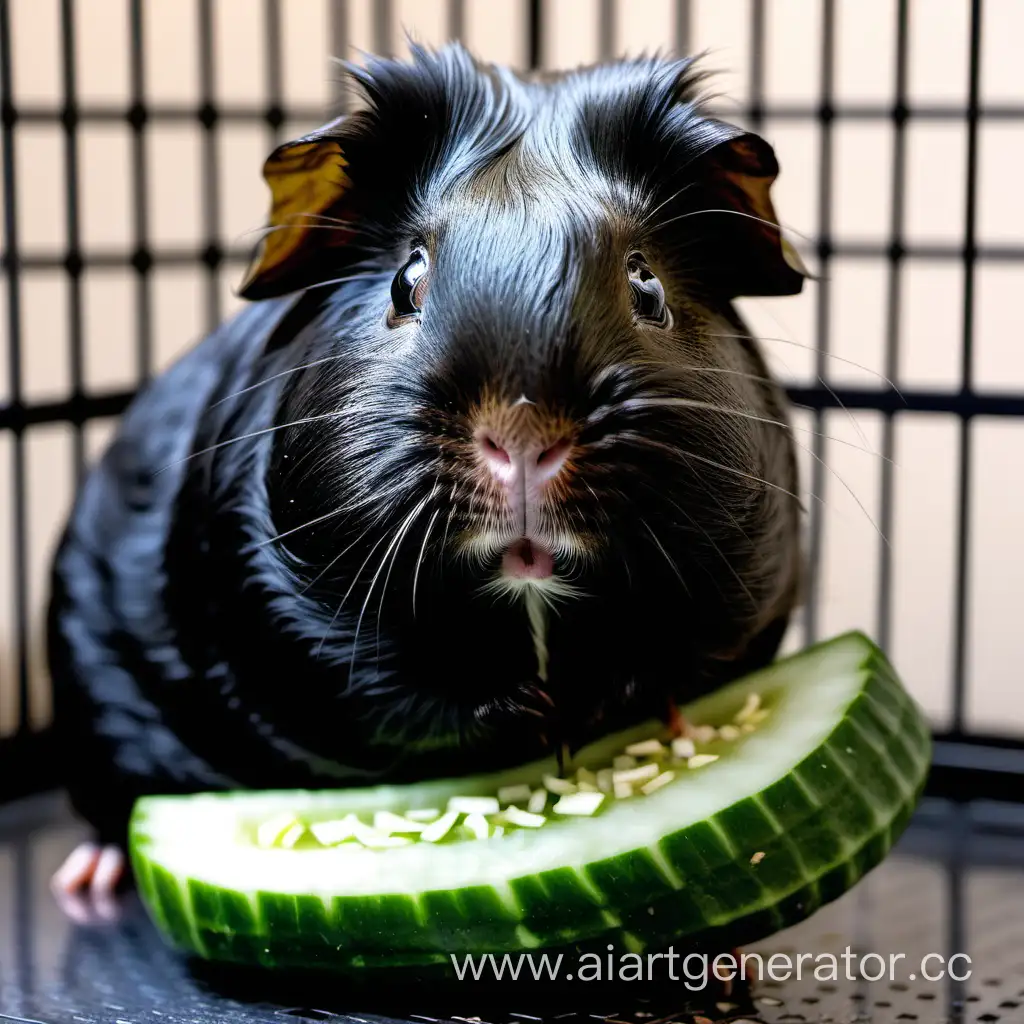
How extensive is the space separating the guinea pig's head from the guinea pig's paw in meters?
0.49

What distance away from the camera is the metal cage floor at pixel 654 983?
1159 millimetres

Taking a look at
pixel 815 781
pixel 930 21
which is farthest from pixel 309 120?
pixel 815 781

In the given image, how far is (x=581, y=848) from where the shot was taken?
3.57 ft

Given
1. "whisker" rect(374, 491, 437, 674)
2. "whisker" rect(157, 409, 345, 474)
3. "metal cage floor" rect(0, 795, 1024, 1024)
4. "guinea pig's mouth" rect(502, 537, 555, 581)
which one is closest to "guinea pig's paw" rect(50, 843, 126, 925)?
"metal cage floor" rect(0, 795, 1024, 1024)

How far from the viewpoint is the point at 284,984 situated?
1.20 meters

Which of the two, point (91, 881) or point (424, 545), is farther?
point (91, 881)

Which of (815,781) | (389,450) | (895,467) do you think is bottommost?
(815,781)

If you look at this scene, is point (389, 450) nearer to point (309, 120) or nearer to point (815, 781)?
point (815, 781)

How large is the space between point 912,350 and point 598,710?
87cm

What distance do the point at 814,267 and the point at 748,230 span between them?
2.10 ft

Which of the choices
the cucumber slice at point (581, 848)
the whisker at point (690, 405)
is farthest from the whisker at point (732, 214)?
the cucumber slice at point (581, 848)

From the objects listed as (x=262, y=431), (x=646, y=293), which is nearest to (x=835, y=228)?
(x=646, y=293)

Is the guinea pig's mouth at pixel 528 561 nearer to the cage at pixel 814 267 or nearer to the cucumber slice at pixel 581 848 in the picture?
the cucumber slice at pixel 581 848

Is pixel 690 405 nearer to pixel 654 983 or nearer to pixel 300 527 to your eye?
pixel 300 527
